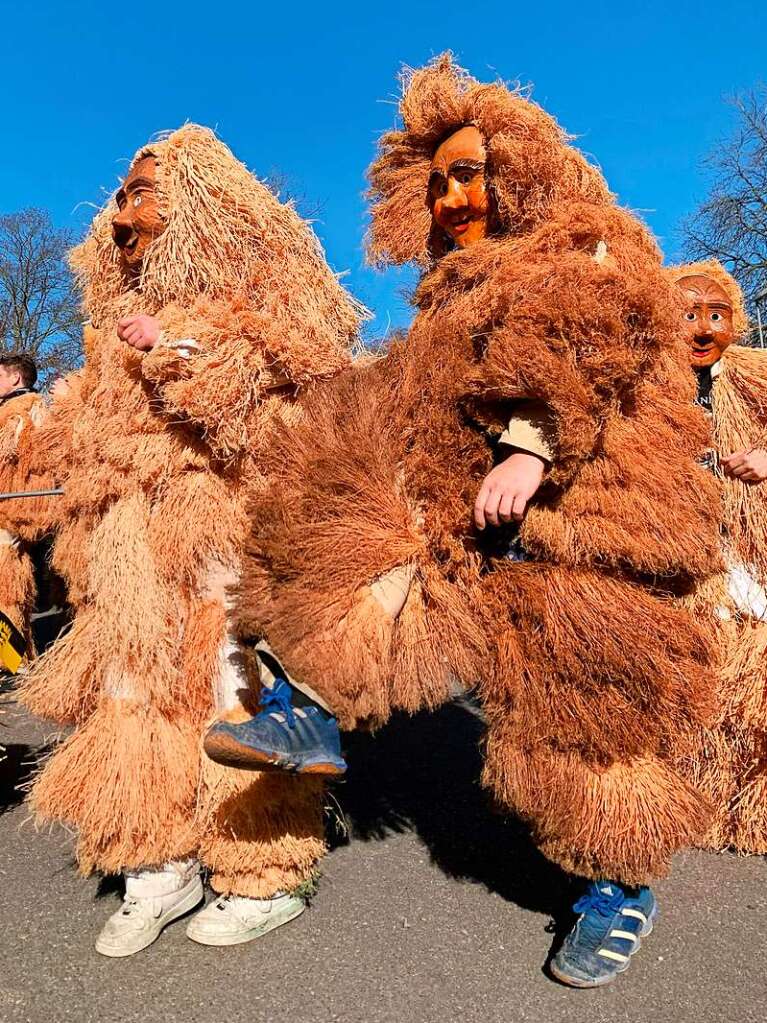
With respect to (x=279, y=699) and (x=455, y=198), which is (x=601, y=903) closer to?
(x=279, y=699)

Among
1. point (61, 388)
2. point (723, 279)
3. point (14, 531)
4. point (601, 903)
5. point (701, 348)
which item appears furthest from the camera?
point (14, 531)

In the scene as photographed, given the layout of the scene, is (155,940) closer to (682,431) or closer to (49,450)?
(49,450)

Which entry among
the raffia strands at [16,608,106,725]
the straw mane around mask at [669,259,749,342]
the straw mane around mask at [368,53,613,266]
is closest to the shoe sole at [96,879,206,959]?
the raffia strands at [16,608,106,725]

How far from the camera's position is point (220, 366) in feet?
6.26

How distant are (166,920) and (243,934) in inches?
8.5

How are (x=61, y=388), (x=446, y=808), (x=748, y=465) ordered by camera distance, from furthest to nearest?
(x=446, y=808) → (x=61, y=388) → (x=748, y=465)

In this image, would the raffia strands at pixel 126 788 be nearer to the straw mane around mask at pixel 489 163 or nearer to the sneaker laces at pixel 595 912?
the sneaker laces at pixel 595 912

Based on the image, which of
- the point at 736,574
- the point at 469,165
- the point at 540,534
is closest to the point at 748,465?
the point at 736,574

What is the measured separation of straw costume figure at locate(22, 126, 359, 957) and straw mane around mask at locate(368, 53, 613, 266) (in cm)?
33

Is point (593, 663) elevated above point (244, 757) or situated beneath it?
elevated above

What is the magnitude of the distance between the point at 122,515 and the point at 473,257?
1.12 metres

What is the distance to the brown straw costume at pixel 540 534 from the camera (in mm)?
1625

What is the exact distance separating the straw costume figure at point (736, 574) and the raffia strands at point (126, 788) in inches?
59.2

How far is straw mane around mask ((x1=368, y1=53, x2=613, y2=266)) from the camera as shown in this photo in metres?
1.82
